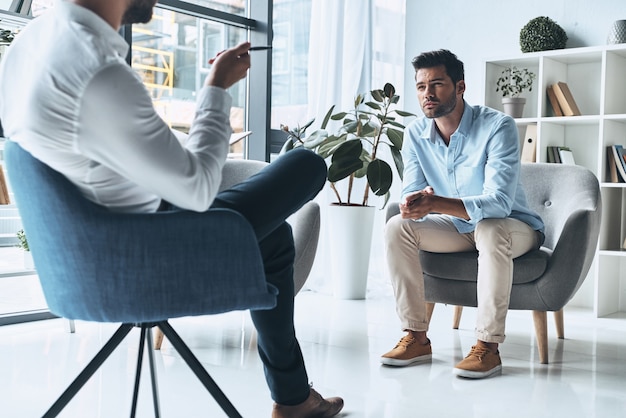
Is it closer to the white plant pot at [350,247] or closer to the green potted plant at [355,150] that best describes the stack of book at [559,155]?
the green potted plant at [355,150]


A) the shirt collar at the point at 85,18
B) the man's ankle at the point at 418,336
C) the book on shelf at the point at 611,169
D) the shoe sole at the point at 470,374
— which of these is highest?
the shirt collar at the point at 85,18

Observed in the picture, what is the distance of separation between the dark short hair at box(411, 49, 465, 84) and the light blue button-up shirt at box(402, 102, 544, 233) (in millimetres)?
127

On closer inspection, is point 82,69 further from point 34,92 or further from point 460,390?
point 460,390

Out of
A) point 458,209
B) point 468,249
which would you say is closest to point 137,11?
point 458,209

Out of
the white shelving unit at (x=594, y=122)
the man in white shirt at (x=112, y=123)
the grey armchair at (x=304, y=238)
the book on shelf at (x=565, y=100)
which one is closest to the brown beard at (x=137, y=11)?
the man in white shirt at (x=112, y=123)

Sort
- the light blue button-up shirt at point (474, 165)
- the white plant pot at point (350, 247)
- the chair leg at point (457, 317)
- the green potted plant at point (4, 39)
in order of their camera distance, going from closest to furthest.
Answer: the light blue button-up shirt at point (474, 165) → the green potted plant at point (4, 39) → the chair leg at point (457, 317) → the white plant pot at point (350, 247)

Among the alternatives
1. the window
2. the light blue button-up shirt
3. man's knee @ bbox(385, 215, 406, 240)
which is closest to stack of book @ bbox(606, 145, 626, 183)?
the light blue button-up shirt

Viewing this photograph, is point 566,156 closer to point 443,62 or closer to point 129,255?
point 443,62

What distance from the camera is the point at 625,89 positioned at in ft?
13.4

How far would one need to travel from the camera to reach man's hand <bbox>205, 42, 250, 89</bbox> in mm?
1326

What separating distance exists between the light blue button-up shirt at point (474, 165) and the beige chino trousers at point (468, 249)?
5cm

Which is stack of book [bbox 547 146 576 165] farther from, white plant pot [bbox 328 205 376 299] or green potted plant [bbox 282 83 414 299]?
white plant pot [bbox 328 205 376 299]

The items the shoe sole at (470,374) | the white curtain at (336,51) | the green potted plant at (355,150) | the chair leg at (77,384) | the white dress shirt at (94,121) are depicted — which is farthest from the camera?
the white curtain at (336,51)

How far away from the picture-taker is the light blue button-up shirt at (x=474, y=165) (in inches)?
100
